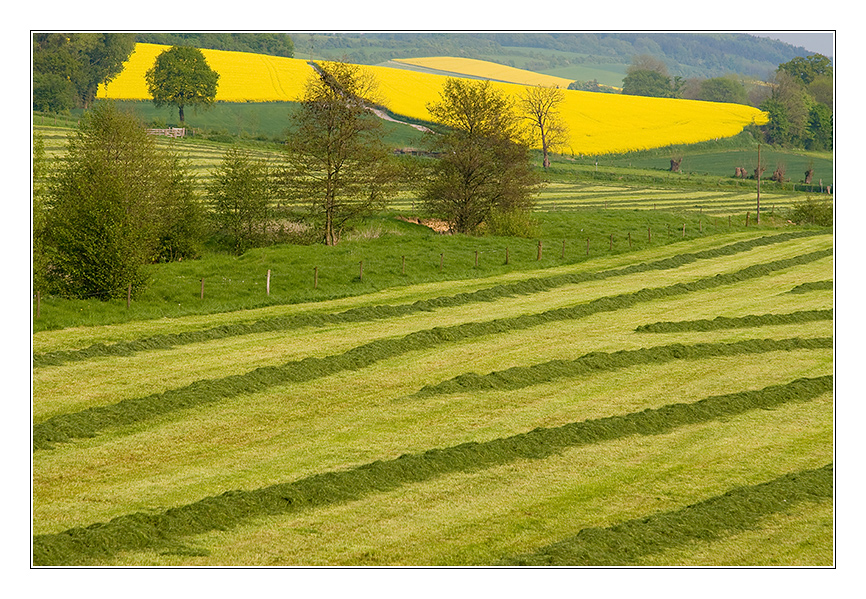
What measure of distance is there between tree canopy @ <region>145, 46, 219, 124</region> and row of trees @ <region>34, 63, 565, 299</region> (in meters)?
57.8

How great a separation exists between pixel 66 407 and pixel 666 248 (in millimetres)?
43203

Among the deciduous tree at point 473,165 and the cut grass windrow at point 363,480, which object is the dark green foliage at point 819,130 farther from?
the cut grass windrow at point 363,480

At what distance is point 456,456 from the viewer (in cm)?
1881

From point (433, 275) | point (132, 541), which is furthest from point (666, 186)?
point (132, 541)

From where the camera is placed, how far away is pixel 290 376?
25.8m

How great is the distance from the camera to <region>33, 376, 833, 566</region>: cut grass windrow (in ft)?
47.6

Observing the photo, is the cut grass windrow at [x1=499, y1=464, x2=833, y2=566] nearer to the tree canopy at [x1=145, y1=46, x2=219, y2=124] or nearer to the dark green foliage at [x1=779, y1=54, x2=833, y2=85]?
the tree canopy at [x1=145, y1=46, x2=219, y2=124]

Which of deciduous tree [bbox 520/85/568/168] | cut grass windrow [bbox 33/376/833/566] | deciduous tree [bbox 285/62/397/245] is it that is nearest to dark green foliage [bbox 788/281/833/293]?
cut grass windrow [bbox 33/376/833/566]

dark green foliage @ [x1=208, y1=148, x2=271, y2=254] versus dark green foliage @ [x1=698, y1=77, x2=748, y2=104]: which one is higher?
dark green foliage @ [x1=698, y1=77, x2=748, y2=104]

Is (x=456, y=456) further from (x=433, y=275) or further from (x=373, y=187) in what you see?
(x=373, y=187)

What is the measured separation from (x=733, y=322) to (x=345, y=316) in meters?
15.4

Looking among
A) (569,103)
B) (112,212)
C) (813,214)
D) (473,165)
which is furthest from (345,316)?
(569,103)

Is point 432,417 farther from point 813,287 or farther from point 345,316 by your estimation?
point 813,287

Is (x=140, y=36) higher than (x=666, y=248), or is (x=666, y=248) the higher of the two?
(x=140, y=36)
